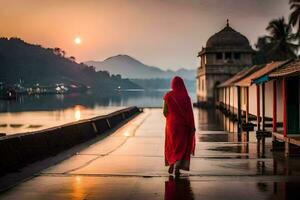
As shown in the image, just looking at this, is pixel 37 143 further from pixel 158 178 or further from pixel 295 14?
pixel 295 14

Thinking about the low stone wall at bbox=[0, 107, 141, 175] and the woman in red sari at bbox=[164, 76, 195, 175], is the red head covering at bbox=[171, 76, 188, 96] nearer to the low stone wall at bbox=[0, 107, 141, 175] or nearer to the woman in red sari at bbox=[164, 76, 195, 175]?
the woman in red sari at bbox=[164, 76, 195, 175]

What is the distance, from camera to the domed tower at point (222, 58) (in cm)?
7419

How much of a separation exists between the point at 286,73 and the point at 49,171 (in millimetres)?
6977

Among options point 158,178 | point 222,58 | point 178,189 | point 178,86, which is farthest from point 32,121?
point 178,189

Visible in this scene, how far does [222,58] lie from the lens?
75.5 meters

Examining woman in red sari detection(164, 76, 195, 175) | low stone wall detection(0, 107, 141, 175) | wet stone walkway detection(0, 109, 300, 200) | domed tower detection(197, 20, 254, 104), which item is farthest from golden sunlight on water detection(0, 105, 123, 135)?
woman in red sari detection(164, 76, 195, 175)

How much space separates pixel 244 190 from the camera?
383 inches

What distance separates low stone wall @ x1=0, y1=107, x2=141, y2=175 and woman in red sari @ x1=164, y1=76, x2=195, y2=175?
3.41m

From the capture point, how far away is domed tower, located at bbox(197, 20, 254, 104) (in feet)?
243

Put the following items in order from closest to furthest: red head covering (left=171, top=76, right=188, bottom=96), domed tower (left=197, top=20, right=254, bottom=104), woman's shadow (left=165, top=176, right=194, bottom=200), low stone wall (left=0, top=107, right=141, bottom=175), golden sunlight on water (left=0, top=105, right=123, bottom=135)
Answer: woman's shadow (left=165, top=176, right=194, bottom=200) < red head covering (left=171, top=76, right=188, bottom=96) < low stone wall (left=0, top=107, right=141, bottom=175) < golden sunlight on water (left=0, top=105, right=123, bottom=135) < domed tower (left=197, top=20, right=254, bottom=104)

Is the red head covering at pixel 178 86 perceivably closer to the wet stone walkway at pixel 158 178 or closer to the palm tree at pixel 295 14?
the wet stone walkway at pixel 158 178

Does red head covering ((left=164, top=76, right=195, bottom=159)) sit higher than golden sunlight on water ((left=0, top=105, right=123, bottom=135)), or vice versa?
Answer: red head covering ((left=164, top=76, right=195, bottom=159))

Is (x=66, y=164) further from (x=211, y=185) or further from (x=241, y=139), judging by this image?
(x=241, y=139)

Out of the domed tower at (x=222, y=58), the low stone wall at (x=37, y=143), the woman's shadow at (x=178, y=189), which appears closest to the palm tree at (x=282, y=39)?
the domed tower at (x=222, y=58)
